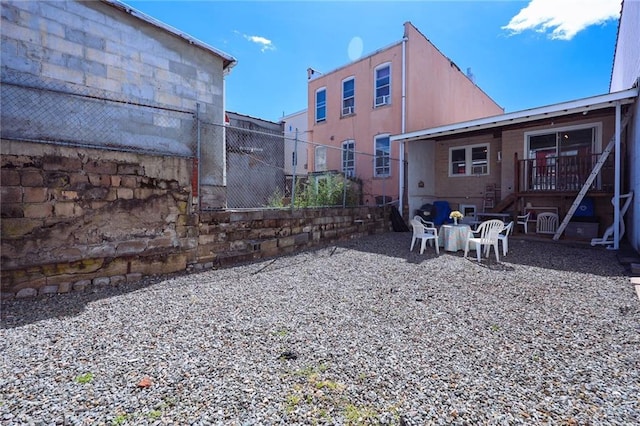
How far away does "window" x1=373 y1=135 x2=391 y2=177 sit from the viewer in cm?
1180

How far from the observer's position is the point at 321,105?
1454cm

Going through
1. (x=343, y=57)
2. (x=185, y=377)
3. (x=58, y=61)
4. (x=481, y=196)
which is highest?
(x=343, y=57)

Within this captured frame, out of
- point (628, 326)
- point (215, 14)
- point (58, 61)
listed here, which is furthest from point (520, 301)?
point (215, 14)

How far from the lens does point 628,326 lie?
2969 millimetres

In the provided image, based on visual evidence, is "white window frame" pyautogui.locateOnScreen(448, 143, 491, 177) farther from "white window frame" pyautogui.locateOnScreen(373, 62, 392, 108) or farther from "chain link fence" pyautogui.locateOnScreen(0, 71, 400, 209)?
"white window frame" pyautogui.locateOnScreen(373, 62, 392, 108)

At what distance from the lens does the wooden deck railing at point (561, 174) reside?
808 centimetres

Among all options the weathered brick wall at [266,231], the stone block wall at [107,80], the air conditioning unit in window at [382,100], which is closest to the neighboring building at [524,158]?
the air conditioning unit in window at [382,100]

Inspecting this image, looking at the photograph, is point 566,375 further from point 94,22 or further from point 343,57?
point 343,57

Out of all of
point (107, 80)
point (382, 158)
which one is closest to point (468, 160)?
point (382, 158)

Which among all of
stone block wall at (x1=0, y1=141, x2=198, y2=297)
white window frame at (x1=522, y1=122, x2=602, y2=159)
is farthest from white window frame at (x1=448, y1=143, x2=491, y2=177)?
stone block wall at (x1=0, y1=141, x2=198, y2=297)

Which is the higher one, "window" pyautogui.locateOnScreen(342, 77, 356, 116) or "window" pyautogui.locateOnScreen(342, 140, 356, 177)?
"window" pyautogui.locateOnScreen(342, 77, 356, 116)

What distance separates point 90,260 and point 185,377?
125 inches

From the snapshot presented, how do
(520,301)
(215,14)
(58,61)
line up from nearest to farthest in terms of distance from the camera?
1. (520,301)
2. (58,61)
3. (215,14)

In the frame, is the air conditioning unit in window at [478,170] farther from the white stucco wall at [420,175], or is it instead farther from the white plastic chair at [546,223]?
the white plastic chair at [546,223]
